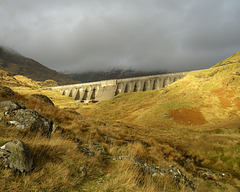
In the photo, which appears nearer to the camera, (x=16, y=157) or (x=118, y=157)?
(x=16, y=157)

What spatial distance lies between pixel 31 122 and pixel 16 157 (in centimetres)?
311

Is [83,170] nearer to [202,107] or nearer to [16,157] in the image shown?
[16,157]

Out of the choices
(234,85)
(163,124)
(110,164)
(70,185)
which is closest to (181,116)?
(163,124)

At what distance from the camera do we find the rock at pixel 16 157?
2785 millimetres

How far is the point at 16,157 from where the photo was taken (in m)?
2.86

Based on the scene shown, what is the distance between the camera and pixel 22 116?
5762 millimetres

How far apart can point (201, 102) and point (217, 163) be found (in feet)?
89.5

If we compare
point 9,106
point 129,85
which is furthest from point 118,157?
point 129,85

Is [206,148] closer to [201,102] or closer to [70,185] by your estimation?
[70,185]

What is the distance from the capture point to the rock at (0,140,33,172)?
2.79 m

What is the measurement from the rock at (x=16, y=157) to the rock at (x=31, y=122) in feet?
8.83

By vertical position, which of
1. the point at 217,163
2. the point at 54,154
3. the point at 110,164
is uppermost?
→ the point at 54,154

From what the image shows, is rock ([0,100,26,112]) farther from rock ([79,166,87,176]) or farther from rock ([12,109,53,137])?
rock ([79,166,87,176])

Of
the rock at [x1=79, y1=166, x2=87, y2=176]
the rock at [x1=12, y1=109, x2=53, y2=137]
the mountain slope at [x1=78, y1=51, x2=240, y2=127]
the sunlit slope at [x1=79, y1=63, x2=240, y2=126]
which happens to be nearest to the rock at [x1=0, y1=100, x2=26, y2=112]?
the rock at [x1=12, y1=109, x2=53, y2=137]
